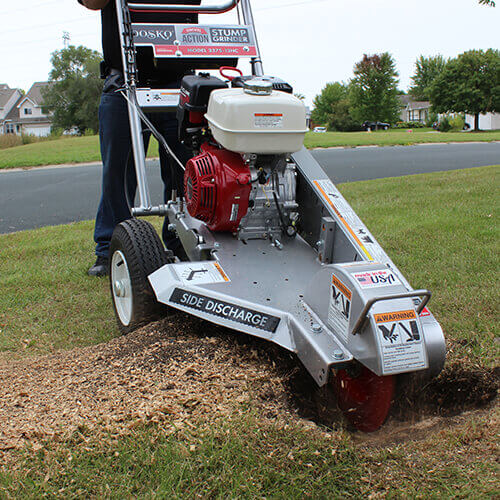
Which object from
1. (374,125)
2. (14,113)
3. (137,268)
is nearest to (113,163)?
(137,268)

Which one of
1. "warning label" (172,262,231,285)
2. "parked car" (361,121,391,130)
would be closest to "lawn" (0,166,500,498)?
"warning label" (172,262,231,285)

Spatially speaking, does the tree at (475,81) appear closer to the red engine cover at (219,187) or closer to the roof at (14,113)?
the roof at (14,113)

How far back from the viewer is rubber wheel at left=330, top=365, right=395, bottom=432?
1886mm

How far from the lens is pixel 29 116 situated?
6350 centimetres

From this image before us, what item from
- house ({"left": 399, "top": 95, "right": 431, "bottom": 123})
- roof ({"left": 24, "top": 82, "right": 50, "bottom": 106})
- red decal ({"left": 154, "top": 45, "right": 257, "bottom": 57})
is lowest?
red decal ({"left": 154, "top": 45, "right": 257, "bottom": 57})

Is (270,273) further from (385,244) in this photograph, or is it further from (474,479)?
(385,244)

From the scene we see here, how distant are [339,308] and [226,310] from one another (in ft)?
1.54

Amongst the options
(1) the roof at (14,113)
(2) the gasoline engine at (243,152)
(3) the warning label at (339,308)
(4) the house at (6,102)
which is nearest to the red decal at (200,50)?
(2) the gasoline engine at (243,152)

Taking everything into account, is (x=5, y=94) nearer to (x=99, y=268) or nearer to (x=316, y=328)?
(x=99, y=268)

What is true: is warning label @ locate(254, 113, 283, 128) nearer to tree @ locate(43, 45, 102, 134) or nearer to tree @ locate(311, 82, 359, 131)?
tree @ locate(43, 45, 102, 134)

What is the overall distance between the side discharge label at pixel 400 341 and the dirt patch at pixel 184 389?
18cm

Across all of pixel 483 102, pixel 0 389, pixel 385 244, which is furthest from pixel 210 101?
pixel 483 102

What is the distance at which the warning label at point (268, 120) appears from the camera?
93.4 inches

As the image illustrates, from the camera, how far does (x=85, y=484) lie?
1603mm
